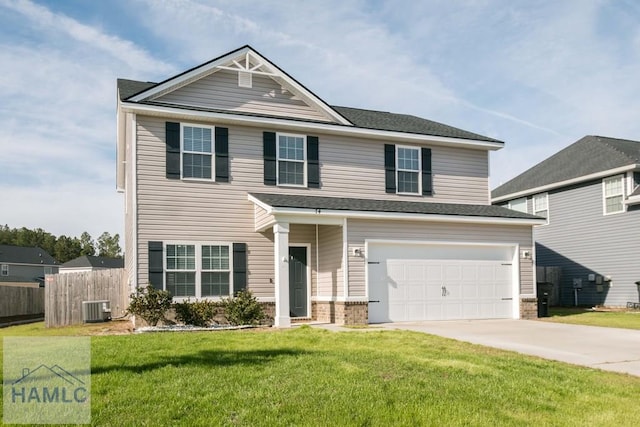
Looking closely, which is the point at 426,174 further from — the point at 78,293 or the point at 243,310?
the point at 78,293

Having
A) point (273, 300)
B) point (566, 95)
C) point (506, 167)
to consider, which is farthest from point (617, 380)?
point (506, 167)

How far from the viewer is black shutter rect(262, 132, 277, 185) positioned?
16688 mm

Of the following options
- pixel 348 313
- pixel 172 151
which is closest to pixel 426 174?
pixel 348 313

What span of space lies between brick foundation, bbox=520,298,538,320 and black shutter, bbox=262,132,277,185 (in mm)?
8175

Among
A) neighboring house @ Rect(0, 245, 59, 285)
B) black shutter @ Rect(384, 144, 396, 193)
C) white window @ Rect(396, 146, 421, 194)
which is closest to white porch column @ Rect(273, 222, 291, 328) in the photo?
black shutter @ Rect(384, 144, 396, 193)

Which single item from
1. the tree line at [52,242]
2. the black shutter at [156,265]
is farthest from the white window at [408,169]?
the tree line at [52,242]

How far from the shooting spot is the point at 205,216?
1584 centimetres

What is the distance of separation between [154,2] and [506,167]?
2289 centimetres

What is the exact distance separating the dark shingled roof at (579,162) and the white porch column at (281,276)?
546 inches

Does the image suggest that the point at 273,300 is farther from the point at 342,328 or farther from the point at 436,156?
the point at 436,156

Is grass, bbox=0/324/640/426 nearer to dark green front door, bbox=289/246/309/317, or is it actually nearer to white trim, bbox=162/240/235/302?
white trim, bbox=162/240/235/302

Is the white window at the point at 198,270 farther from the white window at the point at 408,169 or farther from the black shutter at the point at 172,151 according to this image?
the white window at the point at 408,169

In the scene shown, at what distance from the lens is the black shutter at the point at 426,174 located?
18.5 m

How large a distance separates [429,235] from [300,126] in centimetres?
481
